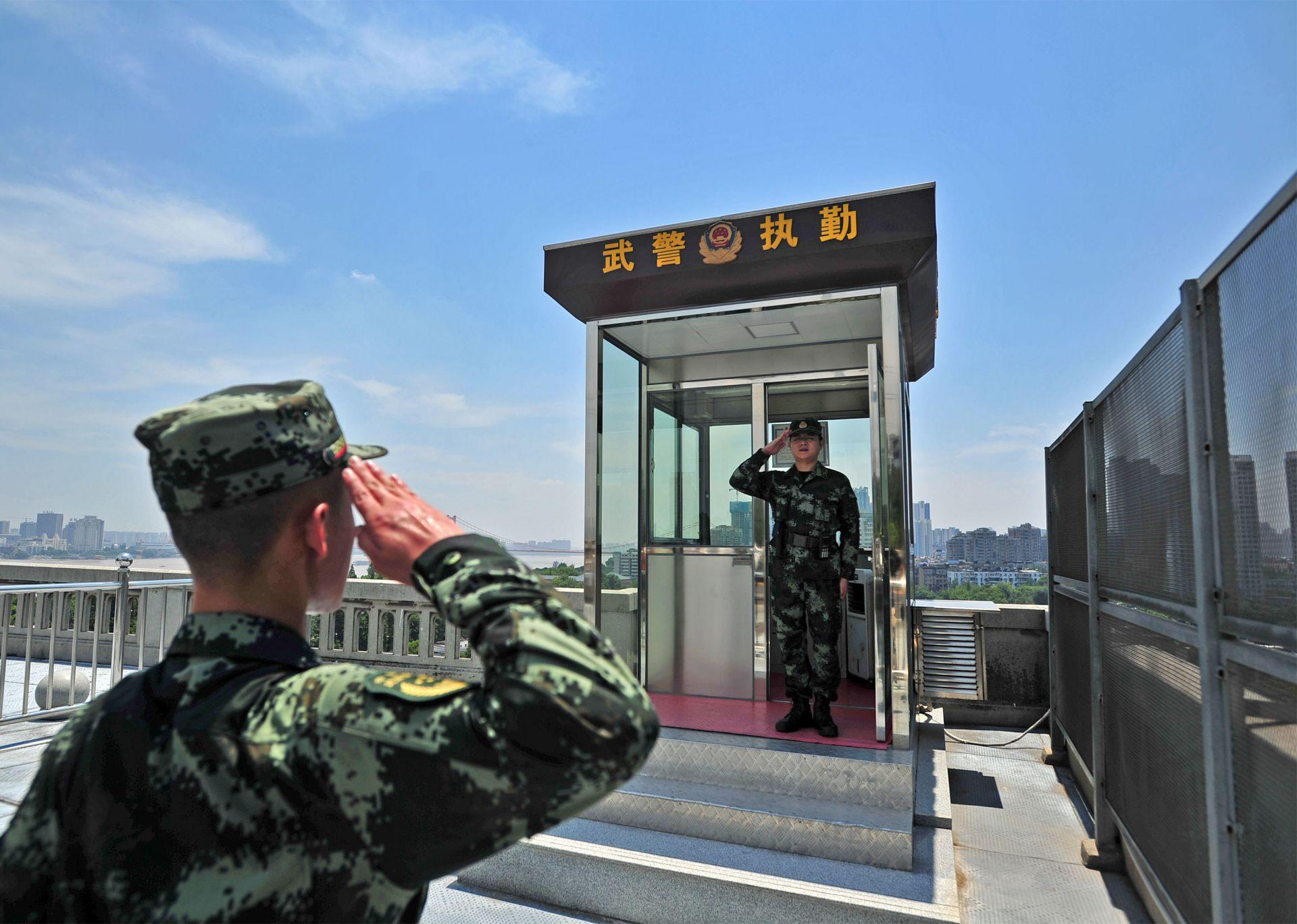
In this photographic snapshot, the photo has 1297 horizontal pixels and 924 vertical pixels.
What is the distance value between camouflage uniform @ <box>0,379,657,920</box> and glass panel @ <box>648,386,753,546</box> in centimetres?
462

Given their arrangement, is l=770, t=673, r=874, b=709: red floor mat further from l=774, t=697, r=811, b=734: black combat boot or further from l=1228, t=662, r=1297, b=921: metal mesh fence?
l=1228, t=662, r=1297, b=921: metal mesh fence

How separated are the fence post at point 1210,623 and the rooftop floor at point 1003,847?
131 centimetres

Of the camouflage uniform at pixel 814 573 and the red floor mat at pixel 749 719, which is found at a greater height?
the camouflage uniform at pixel 814 573

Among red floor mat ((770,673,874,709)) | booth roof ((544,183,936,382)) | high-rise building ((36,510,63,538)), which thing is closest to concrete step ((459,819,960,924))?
red floor mat ((770,673,874,709))

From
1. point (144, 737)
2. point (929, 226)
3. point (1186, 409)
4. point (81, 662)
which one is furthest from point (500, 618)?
point (81, 662)

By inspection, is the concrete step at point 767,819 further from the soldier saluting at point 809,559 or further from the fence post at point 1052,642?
the fence post at point 1052,642

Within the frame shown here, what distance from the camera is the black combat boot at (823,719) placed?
13.6 ft

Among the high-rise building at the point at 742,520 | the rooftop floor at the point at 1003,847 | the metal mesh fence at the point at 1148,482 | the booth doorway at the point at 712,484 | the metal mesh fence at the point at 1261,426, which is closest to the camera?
the metal mesh fence at the point at 1261,426

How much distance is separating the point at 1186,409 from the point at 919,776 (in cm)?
291

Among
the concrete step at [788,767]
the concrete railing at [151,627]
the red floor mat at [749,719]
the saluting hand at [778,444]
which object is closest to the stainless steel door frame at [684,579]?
the red floor mat at [749,719]

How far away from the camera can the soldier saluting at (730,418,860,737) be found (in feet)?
14.5

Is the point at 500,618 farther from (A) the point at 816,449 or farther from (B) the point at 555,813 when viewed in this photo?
(A) the point at 816,449

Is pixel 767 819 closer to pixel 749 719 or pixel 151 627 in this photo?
pixel 749 719

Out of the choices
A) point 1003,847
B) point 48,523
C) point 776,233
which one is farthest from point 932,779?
point 48,523
